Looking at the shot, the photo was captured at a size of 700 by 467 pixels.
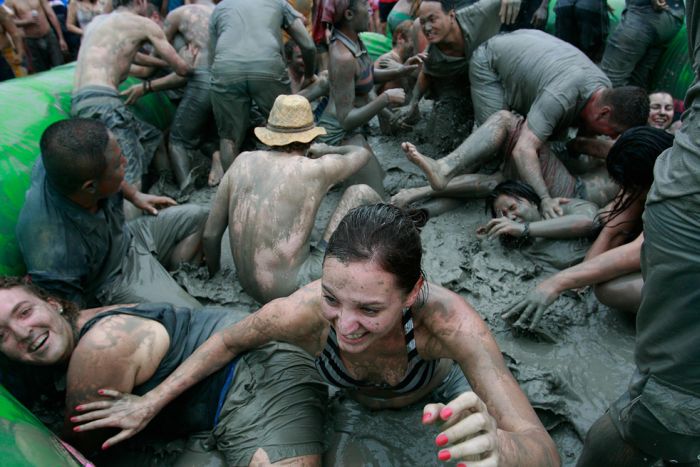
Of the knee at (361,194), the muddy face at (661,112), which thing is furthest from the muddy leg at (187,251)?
the muddy face at (661,112)

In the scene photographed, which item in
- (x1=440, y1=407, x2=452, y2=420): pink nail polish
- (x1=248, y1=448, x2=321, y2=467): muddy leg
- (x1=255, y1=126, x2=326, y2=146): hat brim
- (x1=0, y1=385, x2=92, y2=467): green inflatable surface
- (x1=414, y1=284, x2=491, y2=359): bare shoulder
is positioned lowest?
(x1=248, y1=448, x2=321, y2=467): muddy leg

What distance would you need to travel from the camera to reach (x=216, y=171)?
4.67 meters

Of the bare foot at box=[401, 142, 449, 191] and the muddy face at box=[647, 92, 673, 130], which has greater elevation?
the muddy face at box=[647, 92, 673, 130]

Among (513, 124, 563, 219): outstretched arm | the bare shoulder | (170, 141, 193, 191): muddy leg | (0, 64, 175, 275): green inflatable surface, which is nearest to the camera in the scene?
the bare shoulder

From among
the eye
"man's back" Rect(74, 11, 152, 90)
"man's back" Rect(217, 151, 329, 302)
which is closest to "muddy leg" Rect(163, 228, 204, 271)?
"man's back" Rect(217, 151, 329, 302)

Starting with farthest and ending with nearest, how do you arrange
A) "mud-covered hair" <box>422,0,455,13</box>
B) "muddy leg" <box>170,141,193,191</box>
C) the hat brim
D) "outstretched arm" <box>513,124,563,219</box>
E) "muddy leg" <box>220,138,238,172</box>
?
"muddy leg" <box>170,141,193,191</box> → "muddy leg" <box>220,138,238,172</box> → "mud-covered hair" <box>422,0,455,13</box> → "outstretched arm" <box>513,124,563,219</box> → the hat brim

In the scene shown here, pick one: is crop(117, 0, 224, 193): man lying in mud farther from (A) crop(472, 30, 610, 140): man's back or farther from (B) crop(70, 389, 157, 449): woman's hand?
(B) crop(70, 389, 157, 449): woman's hand

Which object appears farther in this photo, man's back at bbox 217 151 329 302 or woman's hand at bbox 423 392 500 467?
man's back at bbox 217 151 329 302

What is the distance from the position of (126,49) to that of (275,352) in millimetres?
3192

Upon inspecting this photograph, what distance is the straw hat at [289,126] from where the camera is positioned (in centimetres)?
299

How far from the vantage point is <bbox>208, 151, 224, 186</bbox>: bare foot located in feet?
15.2

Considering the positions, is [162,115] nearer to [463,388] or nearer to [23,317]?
[23,317]

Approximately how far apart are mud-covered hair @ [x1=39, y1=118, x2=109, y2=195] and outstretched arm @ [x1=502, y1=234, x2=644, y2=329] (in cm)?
221

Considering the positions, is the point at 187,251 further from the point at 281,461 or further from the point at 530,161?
the point at 530,161
